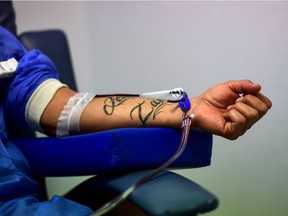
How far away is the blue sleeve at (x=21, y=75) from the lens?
94 centimetres

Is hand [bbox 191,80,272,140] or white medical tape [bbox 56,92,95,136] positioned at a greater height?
hand [bbox 191,80,272,140]

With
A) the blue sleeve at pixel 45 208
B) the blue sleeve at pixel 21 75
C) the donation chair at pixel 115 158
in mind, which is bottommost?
the blue sleeve at pixel 45 208

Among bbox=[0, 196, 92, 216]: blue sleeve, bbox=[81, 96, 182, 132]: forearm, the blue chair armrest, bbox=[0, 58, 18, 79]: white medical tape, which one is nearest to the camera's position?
the blue chair armrest

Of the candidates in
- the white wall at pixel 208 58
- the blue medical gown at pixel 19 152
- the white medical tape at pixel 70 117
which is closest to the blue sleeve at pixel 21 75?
the blue medical gown at pixel 19 152

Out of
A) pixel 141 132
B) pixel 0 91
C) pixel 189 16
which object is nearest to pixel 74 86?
pixel 0 91

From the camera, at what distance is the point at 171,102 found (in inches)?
33.7

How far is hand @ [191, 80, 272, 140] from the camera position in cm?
73

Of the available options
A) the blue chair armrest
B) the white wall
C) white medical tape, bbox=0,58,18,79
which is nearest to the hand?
the blue chair armrest

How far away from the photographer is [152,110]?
843 mm

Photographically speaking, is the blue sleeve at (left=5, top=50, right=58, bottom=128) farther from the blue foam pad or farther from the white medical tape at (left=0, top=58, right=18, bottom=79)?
the blue foam pad

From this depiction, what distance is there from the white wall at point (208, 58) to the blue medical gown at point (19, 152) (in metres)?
0.40

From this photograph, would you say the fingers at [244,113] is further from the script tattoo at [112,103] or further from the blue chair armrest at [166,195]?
the script tattoo at [112,103]

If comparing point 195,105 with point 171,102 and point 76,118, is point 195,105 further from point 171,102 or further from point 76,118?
point 76,118

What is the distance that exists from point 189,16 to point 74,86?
48cm
